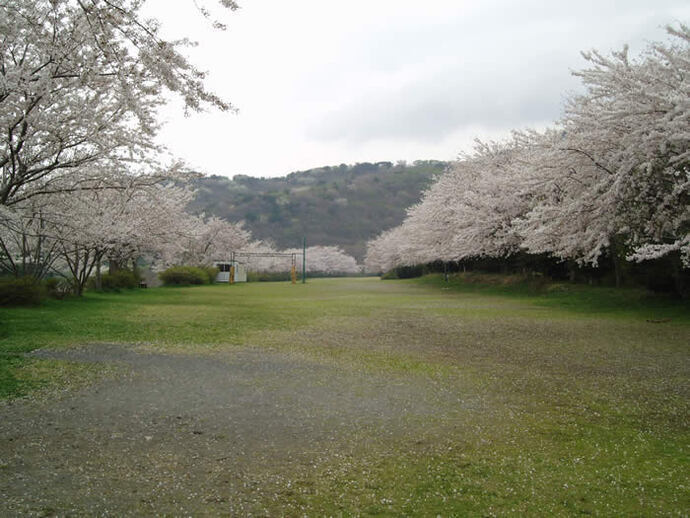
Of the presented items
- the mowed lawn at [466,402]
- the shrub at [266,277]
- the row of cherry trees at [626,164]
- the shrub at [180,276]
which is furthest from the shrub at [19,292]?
the shrub at [266,277]

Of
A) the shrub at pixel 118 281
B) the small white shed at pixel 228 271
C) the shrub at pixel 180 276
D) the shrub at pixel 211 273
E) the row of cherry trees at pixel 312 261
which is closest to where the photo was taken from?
the shrub at pixel 118 281

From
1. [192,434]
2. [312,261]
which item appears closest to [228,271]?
[312,261]

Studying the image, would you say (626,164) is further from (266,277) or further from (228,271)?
(266,277)

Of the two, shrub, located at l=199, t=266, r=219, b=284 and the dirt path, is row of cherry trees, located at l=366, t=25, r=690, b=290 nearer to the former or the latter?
the dirt path

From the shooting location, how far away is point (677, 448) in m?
4.16

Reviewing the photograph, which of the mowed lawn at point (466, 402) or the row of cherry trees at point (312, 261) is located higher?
the row of cherry trees at point (312, 261)

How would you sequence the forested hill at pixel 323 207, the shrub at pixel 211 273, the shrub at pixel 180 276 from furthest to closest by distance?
the forested hill at pixel 323 207
the shrub at pixel 211 273
the shrub at pixel 180 276

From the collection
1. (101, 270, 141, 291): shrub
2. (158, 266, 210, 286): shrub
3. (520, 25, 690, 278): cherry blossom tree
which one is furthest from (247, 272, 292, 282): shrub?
(520, 25, 690, 278): cherry blossom tree

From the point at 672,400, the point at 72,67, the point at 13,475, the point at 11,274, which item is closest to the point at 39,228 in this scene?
the point at 11,274

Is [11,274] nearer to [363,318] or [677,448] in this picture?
[363,318]

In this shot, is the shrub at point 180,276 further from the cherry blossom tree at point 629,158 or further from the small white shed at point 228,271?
the cherry blossom tree at point 629,158

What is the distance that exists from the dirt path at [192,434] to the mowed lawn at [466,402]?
0.06 metres

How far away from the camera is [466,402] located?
552 centimetres

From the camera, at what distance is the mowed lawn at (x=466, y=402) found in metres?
3.28
